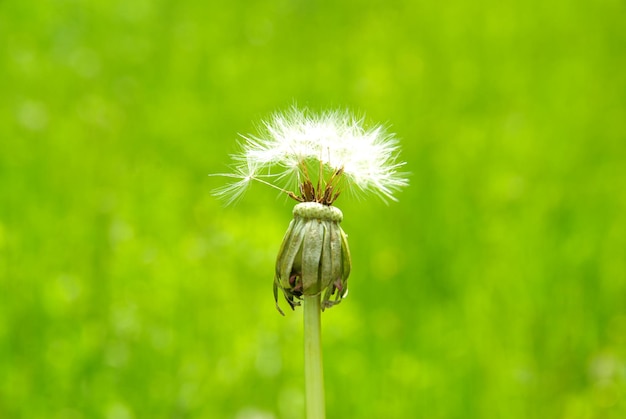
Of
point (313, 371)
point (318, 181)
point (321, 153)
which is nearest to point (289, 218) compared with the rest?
point (321, 153)

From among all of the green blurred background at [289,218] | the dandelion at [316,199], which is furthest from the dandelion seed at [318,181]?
the green blurred background at [289,218]

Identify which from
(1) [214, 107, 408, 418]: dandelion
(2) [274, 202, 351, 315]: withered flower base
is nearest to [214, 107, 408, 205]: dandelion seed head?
(1) [214, 107, 408, 418]: dandelion

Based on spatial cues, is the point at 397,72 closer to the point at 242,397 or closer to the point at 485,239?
the point at 485,239

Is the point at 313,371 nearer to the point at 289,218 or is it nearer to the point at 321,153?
the point at 321,153

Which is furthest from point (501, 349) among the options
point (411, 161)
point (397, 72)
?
point (397, 72)

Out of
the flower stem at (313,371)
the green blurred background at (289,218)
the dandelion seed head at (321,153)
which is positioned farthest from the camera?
the green blurred background at (289,218)

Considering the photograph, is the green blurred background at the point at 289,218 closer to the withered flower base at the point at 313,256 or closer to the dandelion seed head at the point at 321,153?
the dandelion seed head at the point at 321,153
